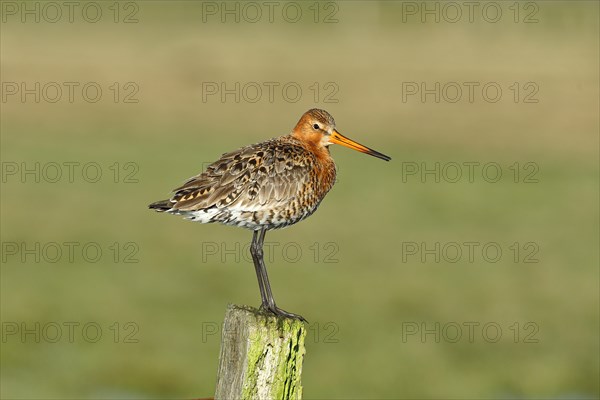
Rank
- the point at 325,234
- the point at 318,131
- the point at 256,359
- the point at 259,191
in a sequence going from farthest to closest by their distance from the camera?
the point at 325,234 < the point at 318,131 < the point at 259,191 < the point at 256,359

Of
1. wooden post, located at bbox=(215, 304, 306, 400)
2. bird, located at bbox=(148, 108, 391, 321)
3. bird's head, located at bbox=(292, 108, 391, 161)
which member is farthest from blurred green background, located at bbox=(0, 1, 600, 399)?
wooden post, located at bbox=(215, 304, 306, 400)

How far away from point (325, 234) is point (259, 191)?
44.7 feet

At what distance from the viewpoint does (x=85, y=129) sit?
112 feet

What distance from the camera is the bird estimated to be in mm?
7699

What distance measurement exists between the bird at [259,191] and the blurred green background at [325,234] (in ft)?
17.2

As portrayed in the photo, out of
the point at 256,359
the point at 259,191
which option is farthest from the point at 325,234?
the point at 256,359

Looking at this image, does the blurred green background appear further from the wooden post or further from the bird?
the wooden post

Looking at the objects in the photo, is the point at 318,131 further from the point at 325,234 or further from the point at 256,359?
the point at 325,234

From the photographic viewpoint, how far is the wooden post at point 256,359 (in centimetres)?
583

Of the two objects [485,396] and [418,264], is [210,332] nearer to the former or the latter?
[485,396]

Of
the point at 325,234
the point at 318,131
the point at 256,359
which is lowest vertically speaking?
the point at 256,359

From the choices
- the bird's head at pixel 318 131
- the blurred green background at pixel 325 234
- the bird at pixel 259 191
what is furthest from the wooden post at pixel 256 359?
the blurred green background at pixel 325 234

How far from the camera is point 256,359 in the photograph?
5867 millimetres

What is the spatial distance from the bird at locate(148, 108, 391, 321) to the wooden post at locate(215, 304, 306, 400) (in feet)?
4.56
